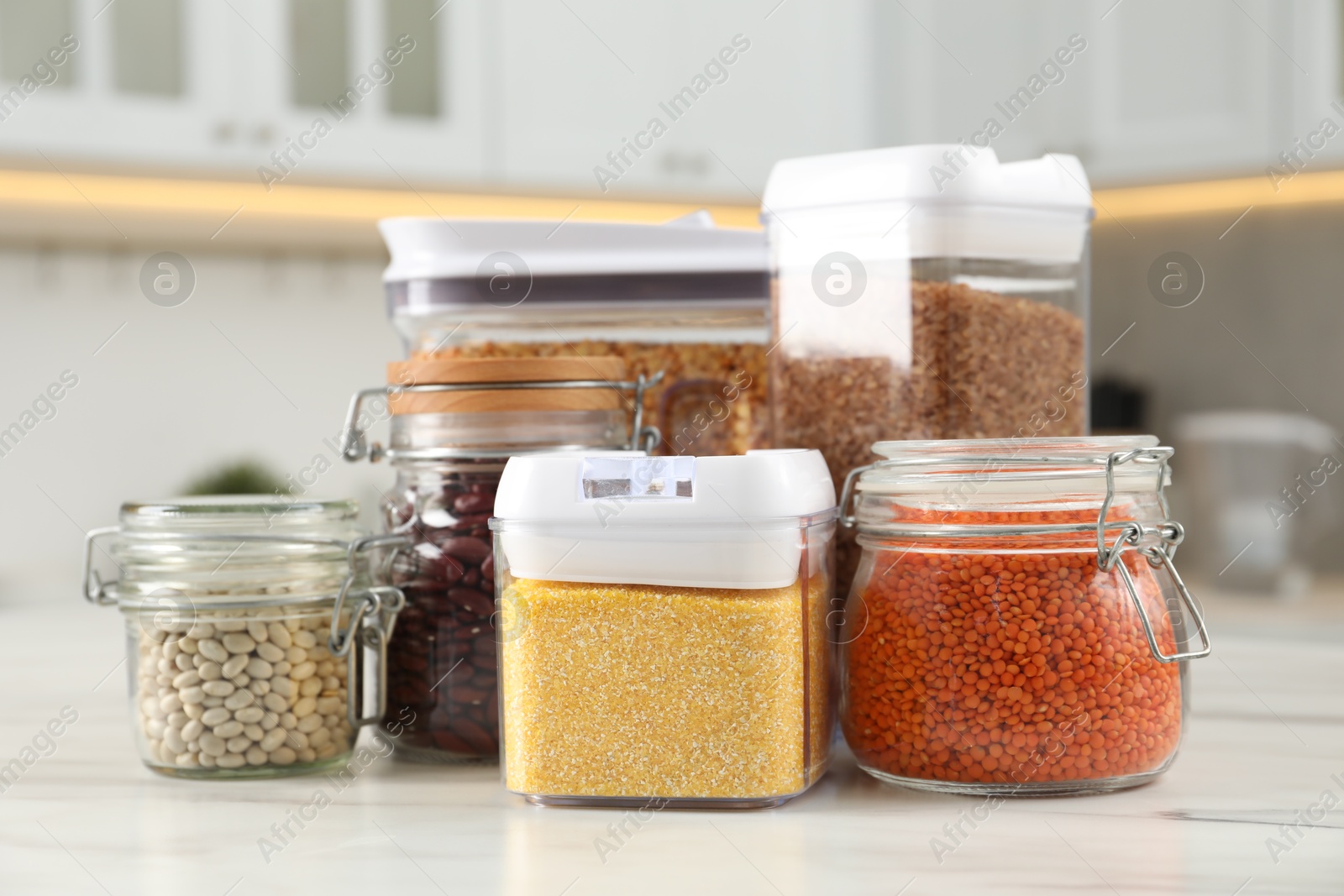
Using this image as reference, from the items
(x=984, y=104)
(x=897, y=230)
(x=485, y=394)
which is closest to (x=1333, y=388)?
(x=984, y=104)

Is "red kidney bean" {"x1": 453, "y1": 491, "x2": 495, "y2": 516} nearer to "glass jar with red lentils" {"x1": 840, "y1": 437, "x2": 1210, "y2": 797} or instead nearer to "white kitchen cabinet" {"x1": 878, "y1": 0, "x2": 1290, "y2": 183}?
"glass jar with red lentils" {"x1": 840, "y1": 437, "x2": 1210, "y2": 797}

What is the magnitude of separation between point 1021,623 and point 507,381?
0.92ft

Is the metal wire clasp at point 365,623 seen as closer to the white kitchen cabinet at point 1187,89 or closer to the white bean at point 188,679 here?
the white bean at point 188,679

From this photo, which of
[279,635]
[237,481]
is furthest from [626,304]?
[237,481]

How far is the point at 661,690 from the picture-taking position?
549 millimetres

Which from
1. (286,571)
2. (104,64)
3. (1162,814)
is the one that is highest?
(104,64)

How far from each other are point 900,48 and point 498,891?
1.68 metres

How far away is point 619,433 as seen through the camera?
2.25ft

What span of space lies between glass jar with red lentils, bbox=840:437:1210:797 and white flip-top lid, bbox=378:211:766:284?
22 centimetres

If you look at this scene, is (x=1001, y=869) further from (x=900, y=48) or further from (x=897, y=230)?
(x=900, y=48)

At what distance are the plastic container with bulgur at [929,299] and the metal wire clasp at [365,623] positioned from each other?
229mm

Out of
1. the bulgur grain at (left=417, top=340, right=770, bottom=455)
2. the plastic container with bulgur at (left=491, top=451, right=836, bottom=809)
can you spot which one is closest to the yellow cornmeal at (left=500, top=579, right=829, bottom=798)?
the plastic container with bulgur at (left=491, top=451, right=836, bottom=809)

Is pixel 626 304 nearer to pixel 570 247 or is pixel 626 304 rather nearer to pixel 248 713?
pixel 570 247

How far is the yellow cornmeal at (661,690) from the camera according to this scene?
0.55m
